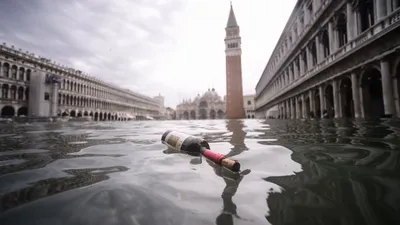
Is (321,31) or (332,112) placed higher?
(321,31)

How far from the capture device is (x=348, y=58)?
A: 13.5m

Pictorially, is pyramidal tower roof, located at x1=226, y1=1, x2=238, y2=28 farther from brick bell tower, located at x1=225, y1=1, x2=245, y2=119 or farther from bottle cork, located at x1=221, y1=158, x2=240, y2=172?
bottle cork, located at x1=221, y1=158, x2=240, y2=172

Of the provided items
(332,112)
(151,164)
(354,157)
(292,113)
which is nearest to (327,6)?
(332,112)

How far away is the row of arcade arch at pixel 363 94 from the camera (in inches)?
418

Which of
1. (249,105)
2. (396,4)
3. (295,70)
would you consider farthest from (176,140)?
(249,105)

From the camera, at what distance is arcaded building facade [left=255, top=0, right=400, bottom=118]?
10555 millimetres

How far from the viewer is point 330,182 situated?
1427 millimetres

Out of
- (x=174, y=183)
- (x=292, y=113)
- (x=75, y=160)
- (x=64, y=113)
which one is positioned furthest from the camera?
(x=64, y=113)

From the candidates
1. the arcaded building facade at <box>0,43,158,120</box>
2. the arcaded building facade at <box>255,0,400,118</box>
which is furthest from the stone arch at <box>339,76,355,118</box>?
the arcaded building facade at <box>0,43,158,120</box>

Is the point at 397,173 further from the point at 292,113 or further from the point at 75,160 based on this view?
the point at 292,113

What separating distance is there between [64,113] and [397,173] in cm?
5668

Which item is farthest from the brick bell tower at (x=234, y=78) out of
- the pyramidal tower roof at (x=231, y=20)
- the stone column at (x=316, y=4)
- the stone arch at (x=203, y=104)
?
the stone column at (x=316, y=4)

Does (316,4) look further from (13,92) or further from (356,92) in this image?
(13,92)

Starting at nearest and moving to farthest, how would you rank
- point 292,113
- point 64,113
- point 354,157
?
point 354,157, point 292,113, point 64,113
